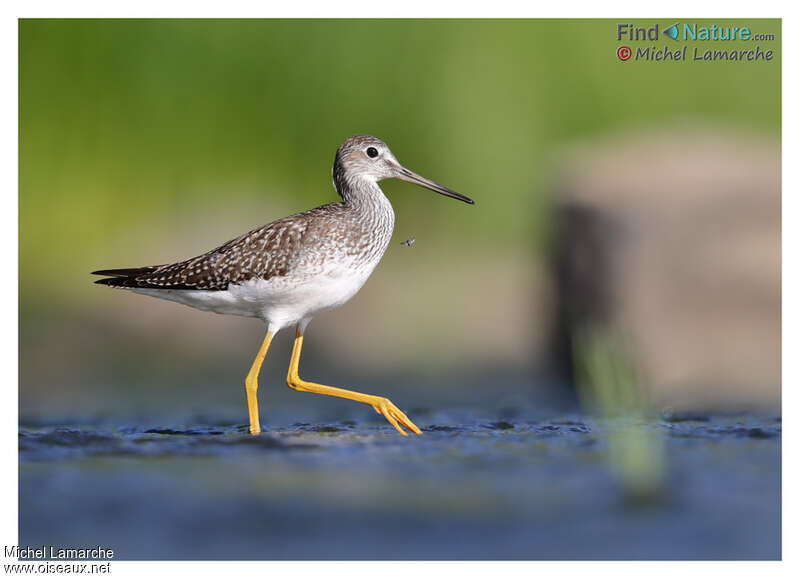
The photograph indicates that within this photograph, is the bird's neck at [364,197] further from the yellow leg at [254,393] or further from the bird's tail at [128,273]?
the bird's tail at [128,273]

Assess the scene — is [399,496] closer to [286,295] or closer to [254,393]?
[286,295]

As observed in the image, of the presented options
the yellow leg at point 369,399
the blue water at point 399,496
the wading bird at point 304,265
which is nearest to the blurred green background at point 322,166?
the yellow leg at point 369,399

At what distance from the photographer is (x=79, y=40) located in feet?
Result: 38.3

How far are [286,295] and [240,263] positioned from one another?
61 centimetres

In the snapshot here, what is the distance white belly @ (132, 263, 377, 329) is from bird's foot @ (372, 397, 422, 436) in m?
1.07

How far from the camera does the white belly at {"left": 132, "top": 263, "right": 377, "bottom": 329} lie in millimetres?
9625

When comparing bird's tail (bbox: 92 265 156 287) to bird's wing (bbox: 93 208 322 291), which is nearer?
bird's wing (bbox: 93 208 322 291)

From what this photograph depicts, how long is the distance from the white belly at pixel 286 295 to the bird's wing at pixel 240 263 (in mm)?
75

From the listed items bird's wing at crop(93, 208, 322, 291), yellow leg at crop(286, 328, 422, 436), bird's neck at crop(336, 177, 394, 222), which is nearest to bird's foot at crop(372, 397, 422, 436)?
yellow leg at crop(286, 328, 422, 436)

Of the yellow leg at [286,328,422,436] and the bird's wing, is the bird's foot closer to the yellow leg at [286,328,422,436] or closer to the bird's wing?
the yellow leg at [286,328,422,436]

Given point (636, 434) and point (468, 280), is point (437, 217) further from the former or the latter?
point (636, 434)

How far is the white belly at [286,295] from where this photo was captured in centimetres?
962

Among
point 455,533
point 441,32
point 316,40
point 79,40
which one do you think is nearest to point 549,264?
point 441,32

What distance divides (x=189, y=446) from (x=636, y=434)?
12.5 feet
